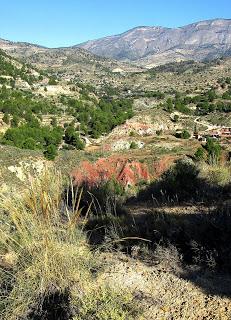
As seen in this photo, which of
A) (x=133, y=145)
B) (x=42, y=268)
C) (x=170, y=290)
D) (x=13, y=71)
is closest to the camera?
(x=42, y=268)

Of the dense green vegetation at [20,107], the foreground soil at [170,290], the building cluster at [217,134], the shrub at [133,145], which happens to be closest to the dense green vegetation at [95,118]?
the dense green vegetation at [20,107]

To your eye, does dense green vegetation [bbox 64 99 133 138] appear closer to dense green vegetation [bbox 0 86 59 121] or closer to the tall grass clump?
dense green vegetation [bbox 0 86 59 121]

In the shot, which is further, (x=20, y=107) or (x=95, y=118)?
(x=95, y=118)

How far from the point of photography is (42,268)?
481cm

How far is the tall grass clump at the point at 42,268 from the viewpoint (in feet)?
15.5

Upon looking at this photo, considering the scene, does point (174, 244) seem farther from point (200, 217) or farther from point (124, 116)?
point (124, 116)

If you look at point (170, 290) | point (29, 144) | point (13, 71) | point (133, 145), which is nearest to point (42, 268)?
point (170, 290)

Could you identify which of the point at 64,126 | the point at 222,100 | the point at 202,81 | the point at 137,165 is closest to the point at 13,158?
the point at 137,165

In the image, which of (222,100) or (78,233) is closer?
(78,233)

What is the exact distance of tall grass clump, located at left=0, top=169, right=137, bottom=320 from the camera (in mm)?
4719

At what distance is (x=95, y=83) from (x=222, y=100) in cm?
8866

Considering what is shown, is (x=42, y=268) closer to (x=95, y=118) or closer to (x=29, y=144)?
(x=29, y=144)

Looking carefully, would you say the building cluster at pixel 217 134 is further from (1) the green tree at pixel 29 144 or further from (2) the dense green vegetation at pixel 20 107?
(2) the dense green vegetation at pixel 20 107

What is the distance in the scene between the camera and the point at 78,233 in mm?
5895
